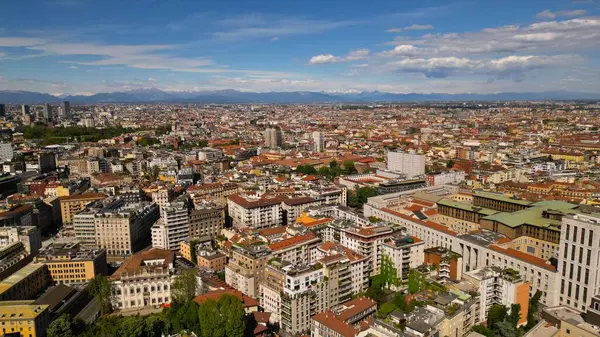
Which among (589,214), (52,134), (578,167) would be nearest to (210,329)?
(589,214)

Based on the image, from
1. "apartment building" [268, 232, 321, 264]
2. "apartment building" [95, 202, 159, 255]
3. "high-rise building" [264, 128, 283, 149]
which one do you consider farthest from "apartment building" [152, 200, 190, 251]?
"high-rise building" [264, 128, 283, 149]

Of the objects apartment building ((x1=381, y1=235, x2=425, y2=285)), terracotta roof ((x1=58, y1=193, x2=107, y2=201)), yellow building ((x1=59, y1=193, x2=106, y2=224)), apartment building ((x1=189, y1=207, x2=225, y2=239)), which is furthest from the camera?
terracotta roof ((x1=58, y1=193, x2=107, y2=201))

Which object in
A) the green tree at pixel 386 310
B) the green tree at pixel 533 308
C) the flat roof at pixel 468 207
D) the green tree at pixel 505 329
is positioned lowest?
the green tree at pixel 533 308

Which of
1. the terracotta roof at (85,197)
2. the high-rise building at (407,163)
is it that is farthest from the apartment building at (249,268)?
the high-rise building at (407,163)

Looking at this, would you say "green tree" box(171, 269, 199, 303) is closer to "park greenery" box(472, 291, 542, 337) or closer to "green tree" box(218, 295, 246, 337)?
"green tree" box(218, 295, 246, 337)

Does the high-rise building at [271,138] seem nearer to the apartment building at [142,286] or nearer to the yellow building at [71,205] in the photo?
the yellow building at [71,205]

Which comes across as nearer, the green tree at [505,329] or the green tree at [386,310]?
the green tree at [505,329]

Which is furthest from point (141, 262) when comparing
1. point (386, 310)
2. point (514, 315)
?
point (514, 315)
